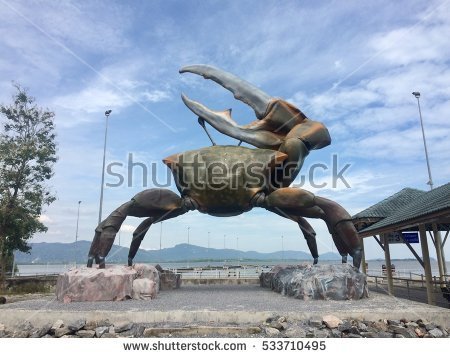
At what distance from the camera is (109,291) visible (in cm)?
1038

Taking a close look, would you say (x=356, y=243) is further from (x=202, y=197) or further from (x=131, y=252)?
(x=131, y=252)

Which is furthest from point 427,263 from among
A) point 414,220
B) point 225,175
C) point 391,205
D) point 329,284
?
point 225,175

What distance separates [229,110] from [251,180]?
3.17 meters

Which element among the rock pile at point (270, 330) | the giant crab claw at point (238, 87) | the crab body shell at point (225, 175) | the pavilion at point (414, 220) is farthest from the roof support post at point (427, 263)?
the giant crab claw at point (238, 87)

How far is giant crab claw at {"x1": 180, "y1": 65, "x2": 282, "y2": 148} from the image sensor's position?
13180 mm

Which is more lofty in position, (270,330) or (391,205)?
(391,205)

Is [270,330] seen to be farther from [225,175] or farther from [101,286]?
[225,175]

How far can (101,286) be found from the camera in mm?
10367

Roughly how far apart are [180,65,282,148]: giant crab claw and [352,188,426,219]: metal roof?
6477mm

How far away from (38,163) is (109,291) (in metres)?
13.9

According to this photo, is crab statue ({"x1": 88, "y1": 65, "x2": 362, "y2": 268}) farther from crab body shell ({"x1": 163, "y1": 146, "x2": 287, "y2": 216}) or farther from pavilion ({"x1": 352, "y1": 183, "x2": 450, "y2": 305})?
pavilion ({"x1": 352, "y1": 183, "x2": 450, "y2": 305})

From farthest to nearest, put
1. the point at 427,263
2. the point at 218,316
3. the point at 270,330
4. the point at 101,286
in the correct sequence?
the point at 427,263, the point at 101,286, the point at 218,316, the point at 270,330

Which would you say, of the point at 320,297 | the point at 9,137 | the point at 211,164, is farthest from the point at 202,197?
the point at 9,137
